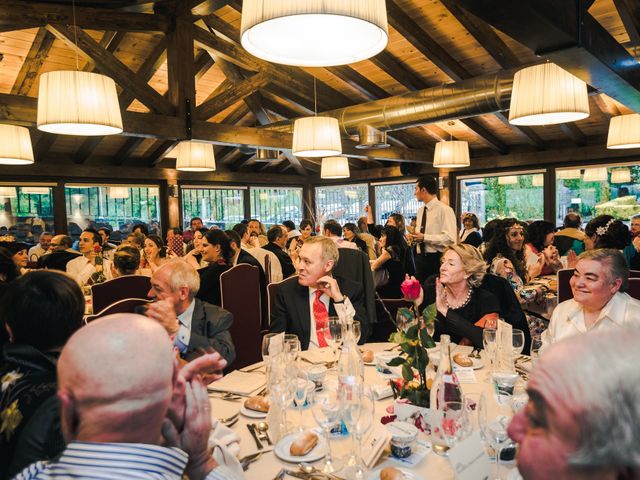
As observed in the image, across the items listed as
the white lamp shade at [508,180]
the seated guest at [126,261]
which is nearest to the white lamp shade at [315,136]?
the seated guest at [126,261]

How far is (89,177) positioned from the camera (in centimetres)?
1028

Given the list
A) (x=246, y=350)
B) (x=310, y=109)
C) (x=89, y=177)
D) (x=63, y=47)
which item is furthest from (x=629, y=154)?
(x=89, y=177)

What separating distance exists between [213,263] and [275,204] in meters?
9.83

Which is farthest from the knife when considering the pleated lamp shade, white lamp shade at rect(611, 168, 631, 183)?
white lamp shade at rect(611, 168, 631, 183)

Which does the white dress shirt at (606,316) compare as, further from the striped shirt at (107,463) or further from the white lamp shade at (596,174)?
the white lamp shade at (596,174)

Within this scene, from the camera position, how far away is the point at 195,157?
625 centimetres

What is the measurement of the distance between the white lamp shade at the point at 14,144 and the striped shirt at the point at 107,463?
13.7 ft

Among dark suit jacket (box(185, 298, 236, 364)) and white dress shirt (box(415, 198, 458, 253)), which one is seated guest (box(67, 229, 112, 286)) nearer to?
dark suit jacket (box(185, 298, 236, 364))

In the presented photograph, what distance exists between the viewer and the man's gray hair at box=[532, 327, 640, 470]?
64 centimetres

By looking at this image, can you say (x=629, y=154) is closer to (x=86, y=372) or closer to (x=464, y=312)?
(x=464, y=312)

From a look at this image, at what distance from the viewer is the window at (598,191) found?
903cm

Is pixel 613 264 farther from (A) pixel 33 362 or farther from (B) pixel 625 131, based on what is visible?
(B) pixel 625 131

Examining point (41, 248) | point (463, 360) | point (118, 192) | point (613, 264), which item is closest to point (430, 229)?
point (613, 264)

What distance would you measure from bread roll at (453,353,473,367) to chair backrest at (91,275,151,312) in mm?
2693
